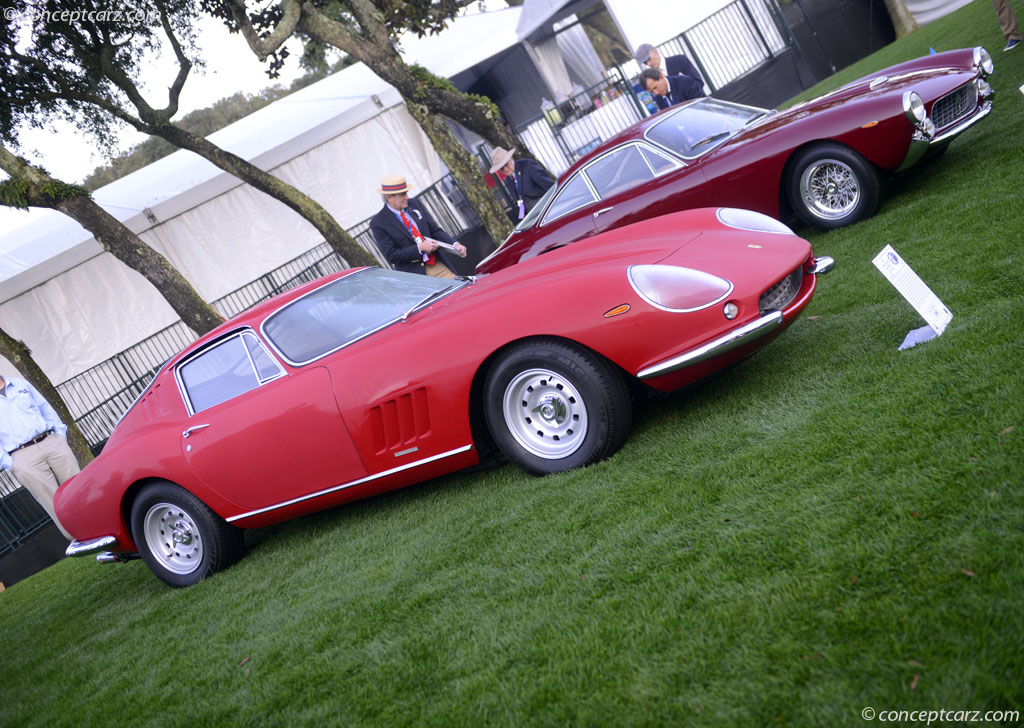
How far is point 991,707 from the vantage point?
5.85ft

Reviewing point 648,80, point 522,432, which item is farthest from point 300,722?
point 648,80

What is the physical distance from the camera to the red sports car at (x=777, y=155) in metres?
6.21

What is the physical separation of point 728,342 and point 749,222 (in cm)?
127

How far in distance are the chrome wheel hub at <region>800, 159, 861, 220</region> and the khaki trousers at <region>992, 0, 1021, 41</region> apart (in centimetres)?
567

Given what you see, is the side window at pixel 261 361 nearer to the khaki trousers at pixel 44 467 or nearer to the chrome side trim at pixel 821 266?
the chrome side trim at pixel 821 266

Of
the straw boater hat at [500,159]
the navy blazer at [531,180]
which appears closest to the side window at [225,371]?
the straw boater hat at [500,159]

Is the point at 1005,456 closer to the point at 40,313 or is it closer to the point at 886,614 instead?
the point at 886,614

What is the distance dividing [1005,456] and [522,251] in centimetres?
579

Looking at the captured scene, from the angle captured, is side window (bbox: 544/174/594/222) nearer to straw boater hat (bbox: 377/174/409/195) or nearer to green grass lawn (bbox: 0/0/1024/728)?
straw boater hat (bbox: 377/174/409/195)

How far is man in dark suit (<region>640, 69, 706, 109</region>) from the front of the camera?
32.0 feet

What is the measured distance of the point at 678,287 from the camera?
385 centimetres

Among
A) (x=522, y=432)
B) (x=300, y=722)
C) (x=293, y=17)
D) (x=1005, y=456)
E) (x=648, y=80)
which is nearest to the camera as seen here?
(x=1005, y=456)

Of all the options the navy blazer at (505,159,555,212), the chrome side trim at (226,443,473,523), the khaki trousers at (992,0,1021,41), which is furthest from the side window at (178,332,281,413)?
the khaki trousers at (992,0,1021,41)

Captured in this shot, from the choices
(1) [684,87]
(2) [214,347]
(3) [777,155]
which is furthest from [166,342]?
(3) [777,155]
